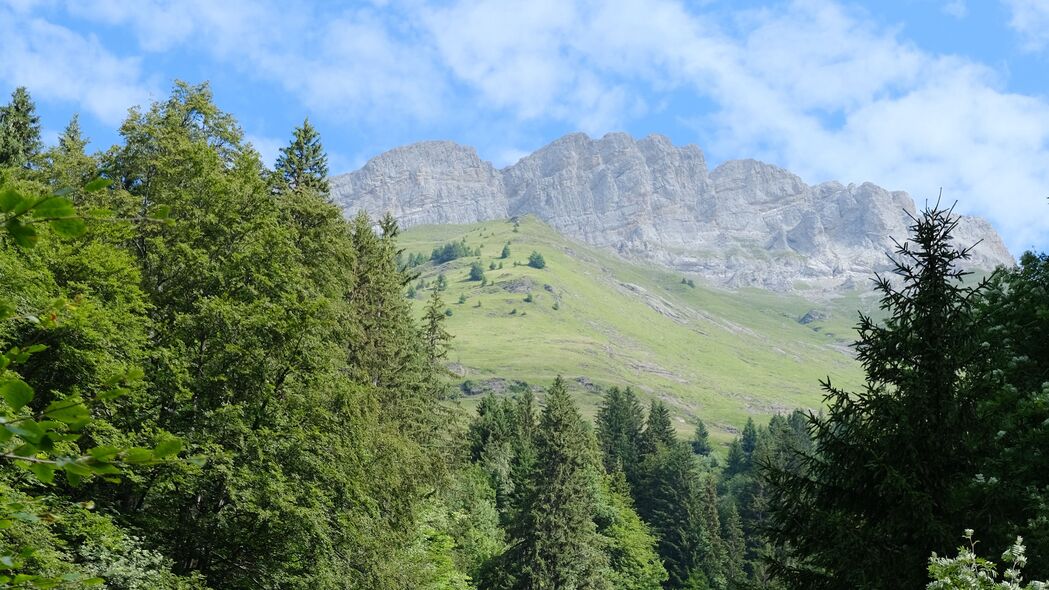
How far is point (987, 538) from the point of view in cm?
1463

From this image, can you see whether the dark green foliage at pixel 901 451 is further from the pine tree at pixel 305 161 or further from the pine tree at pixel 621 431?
the pine tree at pixel 621 431

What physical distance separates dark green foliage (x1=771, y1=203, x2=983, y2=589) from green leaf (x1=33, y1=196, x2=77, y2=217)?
14596 mm

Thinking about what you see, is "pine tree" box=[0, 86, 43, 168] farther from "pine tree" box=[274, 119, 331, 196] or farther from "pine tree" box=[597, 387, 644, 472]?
"pine tree" box=[597, 387, 644, 472]

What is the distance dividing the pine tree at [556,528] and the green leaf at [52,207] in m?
51.5

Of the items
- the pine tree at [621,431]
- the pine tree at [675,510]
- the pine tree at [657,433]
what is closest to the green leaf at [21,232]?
the pine tree at [675,510]

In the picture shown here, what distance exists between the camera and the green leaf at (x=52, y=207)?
2.67 meters

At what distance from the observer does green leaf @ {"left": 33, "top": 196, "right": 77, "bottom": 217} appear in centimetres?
267

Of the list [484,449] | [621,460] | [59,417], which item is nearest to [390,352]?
[59,417]

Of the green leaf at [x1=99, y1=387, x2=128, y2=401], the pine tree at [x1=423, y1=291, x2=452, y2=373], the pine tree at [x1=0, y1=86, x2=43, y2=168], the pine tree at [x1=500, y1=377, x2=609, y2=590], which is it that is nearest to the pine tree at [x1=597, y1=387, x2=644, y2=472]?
the pine tree at [x1=500, y1=377, x2=609, y2=590]

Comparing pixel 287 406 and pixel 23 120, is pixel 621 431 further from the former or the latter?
pixel 287 406

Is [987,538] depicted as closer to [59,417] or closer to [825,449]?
[825,449]

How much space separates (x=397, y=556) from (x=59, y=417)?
1159 inches

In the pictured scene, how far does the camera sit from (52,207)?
8.84ft

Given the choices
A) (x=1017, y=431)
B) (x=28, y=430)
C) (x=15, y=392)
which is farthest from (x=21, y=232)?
(x=1017, y=431)
